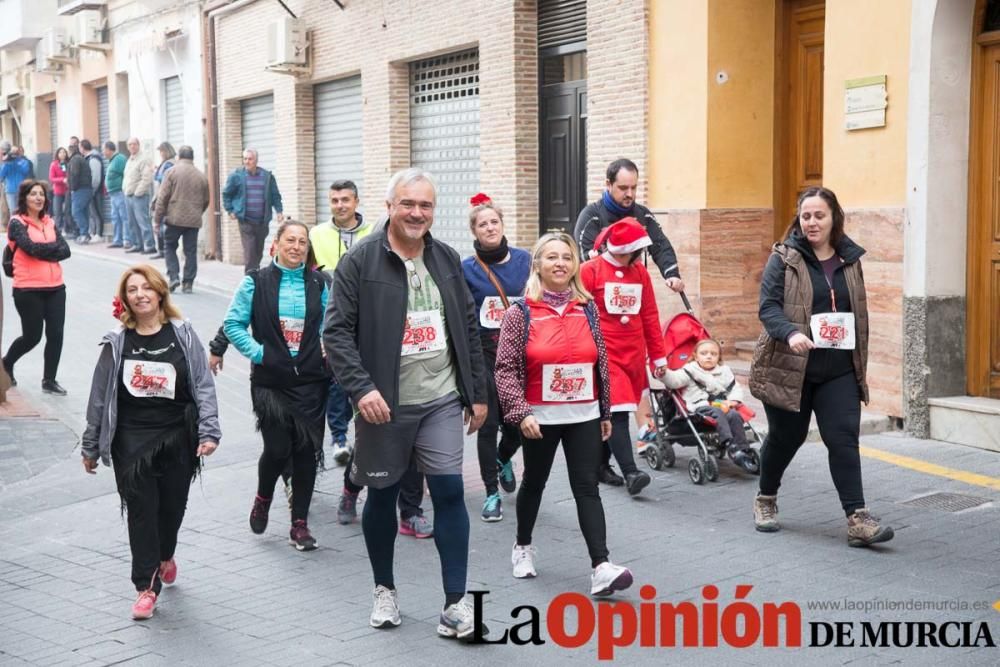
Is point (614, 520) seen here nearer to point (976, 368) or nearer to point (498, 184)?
point (976, 368)

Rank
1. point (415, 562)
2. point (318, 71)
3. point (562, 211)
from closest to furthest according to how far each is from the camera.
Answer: point (415, 562) < point (562, 211) < point (318, 71)

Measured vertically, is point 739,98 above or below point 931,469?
above

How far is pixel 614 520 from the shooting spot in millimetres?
7418

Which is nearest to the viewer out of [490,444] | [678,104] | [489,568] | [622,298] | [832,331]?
[489,568]

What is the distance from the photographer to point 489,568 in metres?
6.53

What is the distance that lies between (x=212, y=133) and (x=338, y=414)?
682 inches

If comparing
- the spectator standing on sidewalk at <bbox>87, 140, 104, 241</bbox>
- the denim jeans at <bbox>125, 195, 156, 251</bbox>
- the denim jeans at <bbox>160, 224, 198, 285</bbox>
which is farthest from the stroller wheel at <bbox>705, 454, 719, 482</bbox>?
the spectator standing on sidewalk at <bbox>87, 140, 104, 241</bbox>

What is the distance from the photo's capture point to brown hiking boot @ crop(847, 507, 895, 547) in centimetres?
661

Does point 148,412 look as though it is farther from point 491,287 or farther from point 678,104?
point 678,104

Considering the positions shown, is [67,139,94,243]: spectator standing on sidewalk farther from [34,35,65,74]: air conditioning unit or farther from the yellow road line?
the yellow road line

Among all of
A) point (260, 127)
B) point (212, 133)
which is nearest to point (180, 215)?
point (260, 127)

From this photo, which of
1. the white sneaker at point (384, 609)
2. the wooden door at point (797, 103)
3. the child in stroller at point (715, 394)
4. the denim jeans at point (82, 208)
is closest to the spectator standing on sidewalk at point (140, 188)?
the denim jeans at point (82, 208)

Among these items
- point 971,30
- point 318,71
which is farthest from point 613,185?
point 318,71

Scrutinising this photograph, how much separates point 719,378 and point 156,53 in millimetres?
21666
